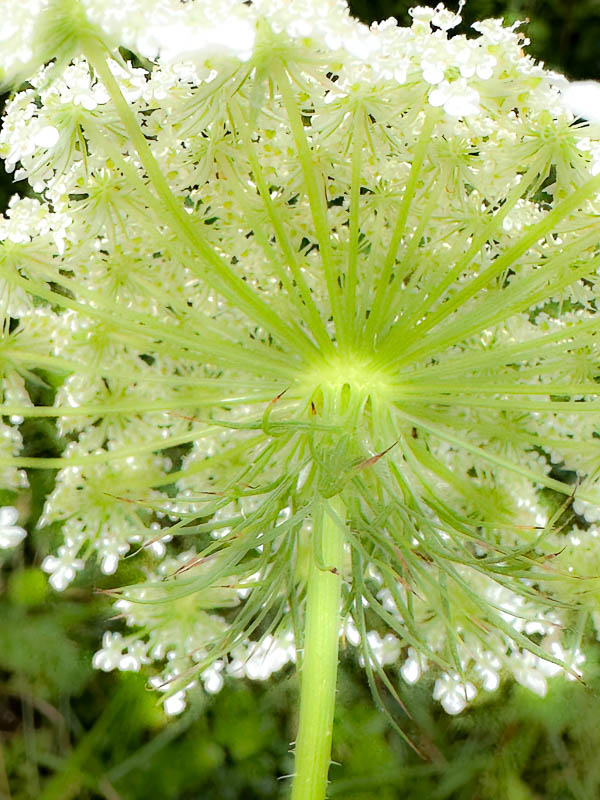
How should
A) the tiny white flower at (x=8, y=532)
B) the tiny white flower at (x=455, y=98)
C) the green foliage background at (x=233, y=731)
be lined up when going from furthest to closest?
the green foliage background at (x=233, y=731)
the tiny white flower at (x=8, y=532)
the tiny white flower at (x=455, y=98)

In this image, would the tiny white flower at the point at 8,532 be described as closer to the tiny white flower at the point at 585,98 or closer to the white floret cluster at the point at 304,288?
the white floret cluster at the point at 304,288

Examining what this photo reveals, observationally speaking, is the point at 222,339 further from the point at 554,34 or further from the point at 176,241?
the point at 554,34

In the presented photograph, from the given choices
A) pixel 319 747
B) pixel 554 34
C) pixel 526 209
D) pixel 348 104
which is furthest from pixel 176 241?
pixel 554 34

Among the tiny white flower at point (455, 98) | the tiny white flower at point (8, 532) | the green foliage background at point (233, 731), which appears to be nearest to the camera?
the tiny white flower at point (455, 98)

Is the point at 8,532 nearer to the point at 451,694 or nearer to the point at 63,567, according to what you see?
the point at 63,567

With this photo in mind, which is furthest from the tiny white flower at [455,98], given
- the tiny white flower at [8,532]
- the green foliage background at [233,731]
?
the green foliage background at [233,731]

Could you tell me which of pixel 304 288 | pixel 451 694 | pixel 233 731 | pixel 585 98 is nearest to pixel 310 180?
pixel 304 288
